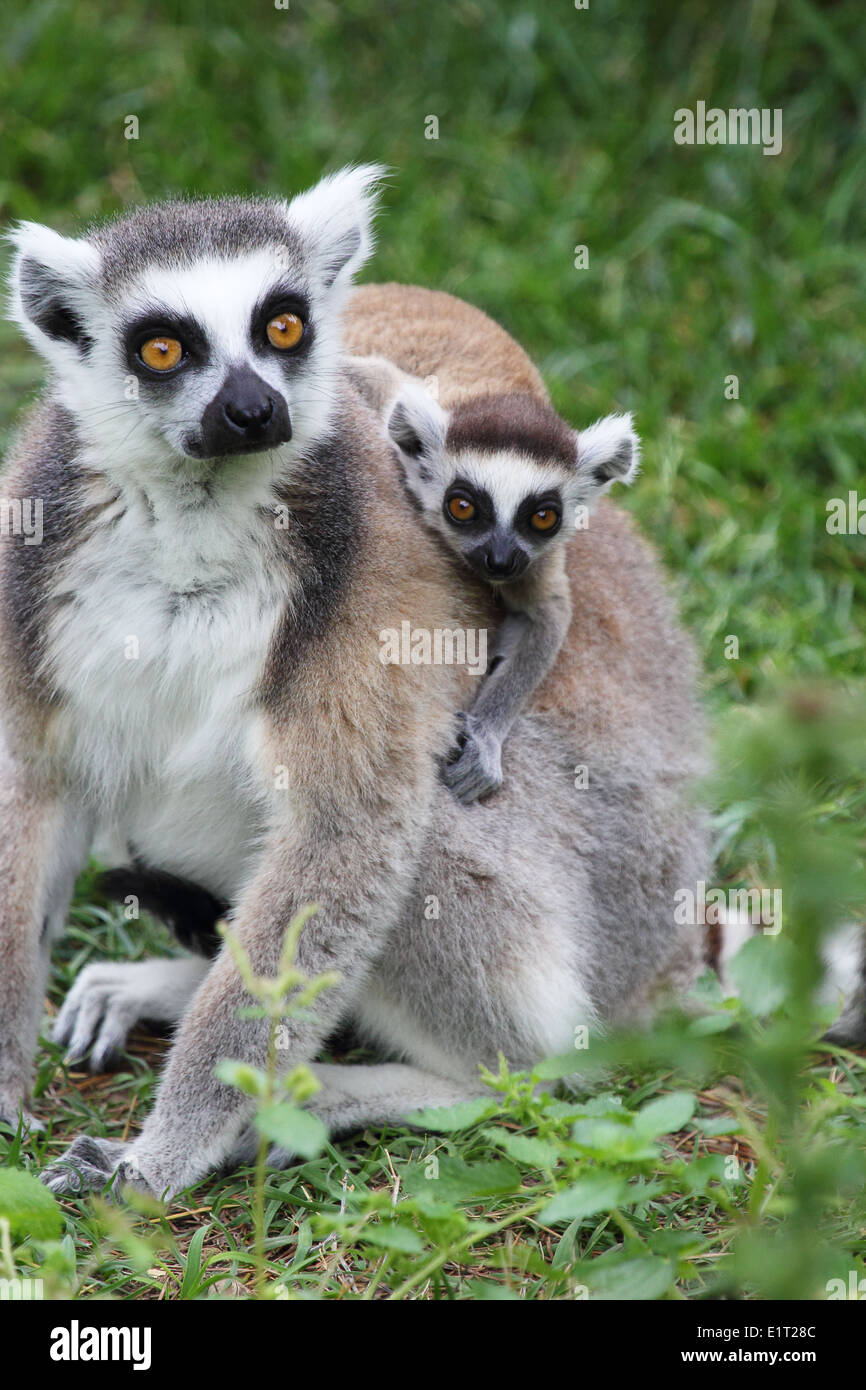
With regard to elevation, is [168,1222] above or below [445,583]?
below

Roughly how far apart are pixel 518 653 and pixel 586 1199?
1739mm

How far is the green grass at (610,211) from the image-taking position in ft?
18.1

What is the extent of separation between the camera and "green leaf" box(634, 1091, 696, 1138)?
2.60 metres

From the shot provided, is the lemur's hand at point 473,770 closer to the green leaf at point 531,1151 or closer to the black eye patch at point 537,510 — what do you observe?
the black eye patch at point 537,510

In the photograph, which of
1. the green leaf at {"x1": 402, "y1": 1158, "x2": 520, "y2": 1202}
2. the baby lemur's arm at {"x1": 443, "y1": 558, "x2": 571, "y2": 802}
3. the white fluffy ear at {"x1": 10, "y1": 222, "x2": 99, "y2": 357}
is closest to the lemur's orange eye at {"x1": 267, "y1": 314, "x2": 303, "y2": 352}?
the white fluffy ear at {"x1": 10, "y1": 222, "x2": 99, "y2": 357}

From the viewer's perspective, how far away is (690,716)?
4449 mm

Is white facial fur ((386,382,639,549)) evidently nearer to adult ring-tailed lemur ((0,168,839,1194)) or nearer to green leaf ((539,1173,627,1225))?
adult ring-tailed lemur ((0,168,839,1194))

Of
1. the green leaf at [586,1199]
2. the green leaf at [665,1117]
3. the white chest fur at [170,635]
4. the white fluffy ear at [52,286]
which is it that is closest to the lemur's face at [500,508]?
the white chest fur at [170,635]

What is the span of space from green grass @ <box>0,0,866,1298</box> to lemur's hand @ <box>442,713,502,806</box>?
0.79 m

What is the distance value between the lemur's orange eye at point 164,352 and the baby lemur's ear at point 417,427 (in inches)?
34.7

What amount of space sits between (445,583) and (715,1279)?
1.77 m

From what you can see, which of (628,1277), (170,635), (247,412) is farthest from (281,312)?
(628,1277)

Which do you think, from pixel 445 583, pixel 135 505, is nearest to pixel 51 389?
pixel 135 505
